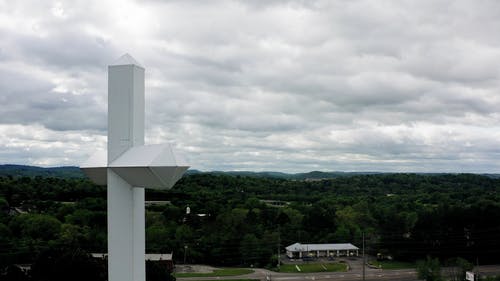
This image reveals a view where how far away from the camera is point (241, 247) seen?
44.7m

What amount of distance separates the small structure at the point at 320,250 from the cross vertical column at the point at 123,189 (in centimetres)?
4632

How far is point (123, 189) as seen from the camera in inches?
172

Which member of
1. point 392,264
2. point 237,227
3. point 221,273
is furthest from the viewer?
point 237,227

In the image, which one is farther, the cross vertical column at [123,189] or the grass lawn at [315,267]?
the grass lawn at [315,267]

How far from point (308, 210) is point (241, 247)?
15602mm

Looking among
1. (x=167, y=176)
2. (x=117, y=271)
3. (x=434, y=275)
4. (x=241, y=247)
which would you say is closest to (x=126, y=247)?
(x=117, y=271)

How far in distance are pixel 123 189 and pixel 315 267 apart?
42889 millimetres

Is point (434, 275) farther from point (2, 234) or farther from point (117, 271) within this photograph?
point (2, 234)

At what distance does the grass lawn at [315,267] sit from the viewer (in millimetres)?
43228

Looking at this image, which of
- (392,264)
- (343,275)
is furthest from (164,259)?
(392,264)

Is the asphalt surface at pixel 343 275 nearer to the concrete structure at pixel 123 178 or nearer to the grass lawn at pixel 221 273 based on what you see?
the grass lawn at pixel 221 273

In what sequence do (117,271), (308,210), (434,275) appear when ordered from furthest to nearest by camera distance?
(308,210) → (434,275) → (117,271)

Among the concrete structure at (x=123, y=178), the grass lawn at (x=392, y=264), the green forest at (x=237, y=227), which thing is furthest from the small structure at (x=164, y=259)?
the concrete structure at (x=123, y=178)

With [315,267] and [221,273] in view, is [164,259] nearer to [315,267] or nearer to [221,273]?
[221,273]
